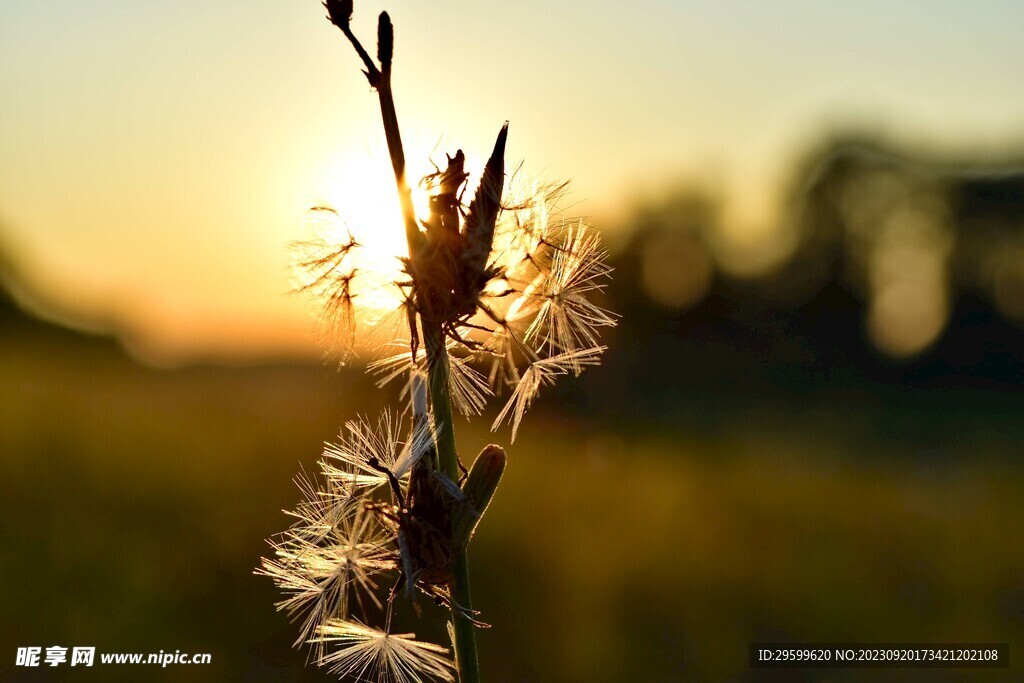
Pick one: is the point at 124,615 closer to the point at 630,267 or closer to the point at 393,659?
the point at 393,659

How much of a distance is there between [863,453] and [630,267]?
11.7m

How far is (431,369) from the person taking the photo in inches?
54.5

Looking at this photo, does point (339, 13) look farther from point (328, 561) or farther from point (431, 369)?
point (328, 561)

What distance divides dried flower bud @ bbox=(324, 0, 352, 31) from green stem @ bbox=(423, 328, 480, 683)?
0.49m

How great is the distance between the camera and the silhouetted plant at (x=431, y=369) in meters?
1.39

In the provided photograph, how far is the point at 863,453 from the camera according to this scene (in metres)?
31.5

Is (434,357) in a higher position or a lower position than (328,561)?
higher

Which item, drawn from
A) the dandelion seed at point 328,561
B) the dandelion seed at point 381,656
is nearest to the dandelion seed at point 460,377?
the dandelion seed at point 328,561

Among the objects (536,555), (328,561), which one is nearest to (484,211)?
(328,561)

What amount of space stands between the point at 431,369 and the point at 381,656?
0.74 metres

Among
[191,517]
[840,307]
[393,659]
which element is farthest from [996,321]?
[393,659]

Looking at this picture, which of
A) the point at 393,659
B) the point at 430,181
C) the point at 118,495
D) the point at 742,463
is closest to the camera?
the point at 430,181

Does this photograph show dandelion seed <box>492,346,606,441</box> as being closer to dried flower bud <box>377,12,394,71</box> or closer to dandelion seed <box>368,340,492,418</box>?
dandelion seed <box>368,340,492,418</box>

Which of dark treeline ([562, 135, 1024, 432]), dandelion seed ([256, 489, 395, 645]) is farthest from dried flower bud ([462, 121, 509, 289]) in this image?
dark treeline ([562, 135, 1024, 432])
